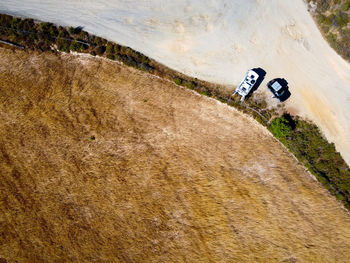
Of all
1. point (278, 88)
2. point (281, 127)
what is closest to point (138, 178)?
point (281, 127)

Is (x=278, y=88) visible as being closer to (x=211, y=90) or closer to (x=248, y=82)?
(x=248, y=82)

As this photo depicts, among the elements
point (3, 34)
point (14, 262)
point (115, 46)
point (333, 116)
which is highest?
point (333, 116)

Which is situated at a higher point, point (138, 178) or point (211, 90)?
point (211, 90)

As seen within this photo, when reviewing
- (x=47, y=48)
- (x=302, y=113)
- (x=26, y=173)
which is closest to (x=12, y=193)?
(x=26, y=173)

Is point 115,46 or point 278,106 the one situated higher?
point 278,106

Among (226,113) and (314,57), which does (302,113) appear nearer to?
(314,57)

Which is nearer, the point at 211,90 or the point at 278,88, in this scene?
the point at 278,88
